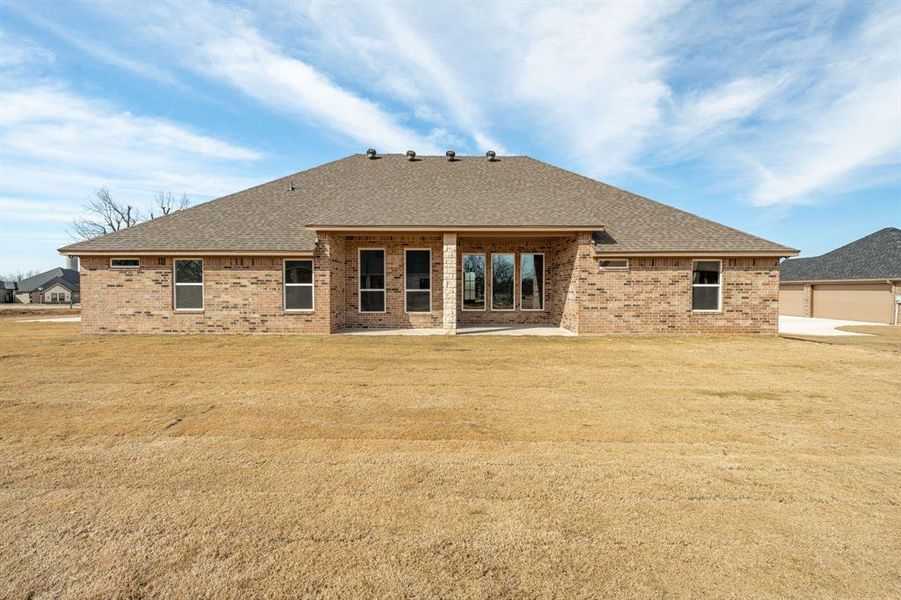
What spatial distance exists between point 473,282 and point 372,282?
11.9 ft

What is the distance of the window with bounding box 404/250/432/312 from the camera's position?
14.5 meters

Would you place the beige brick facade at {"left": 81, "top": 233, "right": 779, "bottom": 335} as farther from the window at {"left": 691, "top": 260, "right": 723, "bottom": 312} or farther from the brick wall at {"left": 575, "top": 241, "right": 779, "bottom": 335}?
the window at {"left": 691, "top": 260, "right": 723, "bottom": 312}

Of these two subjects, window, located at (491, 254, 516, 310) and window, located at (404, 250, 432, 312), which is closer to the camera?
window, located at (404, 250, 432, 312)

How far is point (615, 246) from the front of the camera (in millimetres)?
12891

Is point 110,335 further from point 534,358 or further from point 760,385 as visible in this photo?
point 760,385

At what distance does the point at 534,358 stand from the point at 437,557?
6914mm

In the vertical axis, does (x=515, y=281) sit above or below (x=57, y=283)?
below

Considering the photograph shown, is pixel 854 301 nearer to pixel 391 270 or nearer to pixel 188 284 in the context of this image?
pixel 391 270

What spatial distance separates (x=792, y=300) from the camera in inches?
1024

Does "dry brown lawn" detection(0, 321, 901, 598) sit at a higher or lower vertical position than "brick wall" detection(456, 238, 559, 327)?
lower

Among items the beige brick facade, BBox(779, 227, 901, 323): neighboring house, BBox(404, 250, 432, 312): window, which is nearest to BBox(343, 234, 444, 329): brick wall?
BBox(404, 250, 432, 312): window

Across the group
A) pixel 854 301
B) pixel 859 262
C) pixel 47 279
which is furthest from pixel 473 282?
pixel 47 279

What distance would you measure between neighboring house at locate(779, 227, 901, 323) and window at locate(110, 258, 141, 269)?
31.3 meters

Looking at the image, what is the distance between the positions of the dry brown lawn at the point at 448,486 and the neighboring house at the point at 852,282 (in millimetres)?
19373
